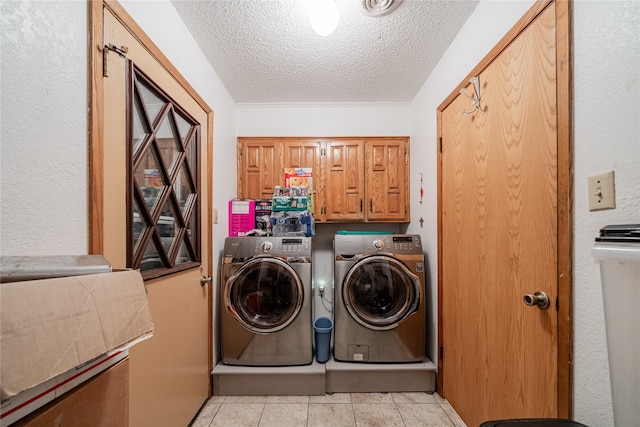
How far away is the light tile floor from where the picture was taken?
1756mm

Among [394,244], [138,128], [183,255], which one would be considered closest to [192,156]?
[138,128]

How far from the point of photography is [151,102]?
4.50ft

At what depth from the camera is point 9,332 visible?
39 centimetres

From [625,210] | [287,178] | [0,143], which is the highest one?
[287,178]

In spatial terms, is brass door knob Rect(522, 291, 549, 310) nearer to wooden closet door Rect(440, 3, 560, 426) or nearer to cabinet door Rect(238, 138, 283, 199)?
wooden closet door Rect(440, 3, 560, 426)

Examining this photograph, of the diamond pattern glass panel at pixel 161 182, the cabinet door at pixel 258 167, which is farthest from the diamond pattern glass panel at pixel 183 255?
the cabinet door at pixel 258 167

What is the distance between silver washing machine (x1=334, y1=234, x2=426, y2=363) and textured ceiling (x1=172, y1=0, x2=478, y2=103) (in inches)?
52.0

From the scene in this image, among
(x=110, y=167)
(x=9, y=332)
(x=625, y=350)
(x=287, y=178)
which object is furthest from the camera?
(x=287, y=178)

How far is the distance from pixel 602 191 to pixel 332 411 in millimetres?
1910

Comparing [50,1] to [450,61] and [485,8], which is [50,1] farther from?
[450,61]

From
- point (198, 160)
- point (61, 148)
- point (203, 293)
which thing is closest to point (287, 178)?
point (198, 160)

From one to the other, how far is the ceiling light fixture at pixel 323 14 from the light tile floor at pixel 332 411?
2282 millimetres

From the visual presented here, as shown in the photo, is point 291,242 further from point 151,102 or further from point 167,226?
point 151,102

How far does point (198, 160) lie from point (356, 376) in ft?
6.40
